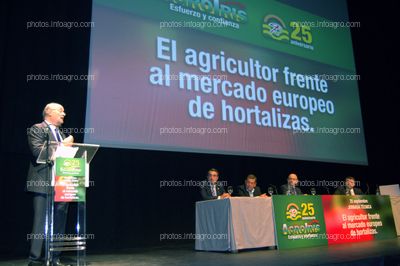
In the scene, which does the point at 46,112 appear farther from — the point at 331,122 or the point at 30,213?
the point at 331,122

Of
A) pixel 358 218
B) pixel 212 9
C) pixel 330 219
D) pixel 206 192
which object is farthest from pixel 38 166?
pixel 358 218

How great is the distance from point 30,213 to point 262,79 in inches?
157

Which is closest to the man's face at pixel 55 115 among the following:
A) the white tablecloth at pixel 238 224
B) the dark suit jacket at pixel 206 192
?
the white tablecloth at pixel 238 224

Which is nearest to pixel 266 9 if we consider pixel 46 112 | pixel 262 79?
pixel 262 79

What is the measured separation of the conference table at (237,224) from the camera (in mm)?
4145

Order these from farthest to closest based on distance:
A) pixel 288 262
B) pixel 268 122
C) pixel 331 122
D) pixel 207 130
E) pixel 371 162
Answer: pixel 371 162 → pixel 331 122 → pixel 268 122 → pixel 207 130 → pixel 288 262

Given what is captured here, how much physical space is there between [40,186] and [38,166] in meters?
0.18

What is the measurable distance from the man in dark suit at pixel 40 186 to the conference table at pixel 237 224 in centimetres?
181

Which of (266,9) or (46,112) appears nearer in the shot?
(46,112)

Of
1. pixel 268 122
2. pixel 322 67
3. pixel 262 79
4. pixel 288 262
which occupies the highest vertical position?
pixel 322 67

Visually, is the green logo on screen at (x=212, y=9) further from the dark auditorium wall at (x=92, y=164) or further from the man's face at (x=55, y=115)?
the man's face at (x=55, y=115)

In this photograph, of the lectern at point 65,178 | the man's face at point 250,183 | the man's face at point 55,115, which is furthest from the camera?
the man's face at point 250,183

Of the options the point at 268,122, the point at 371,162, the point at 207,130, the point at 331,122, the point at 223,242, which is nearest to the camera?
the point at 223,242

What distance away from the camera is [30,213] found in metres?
4.54
